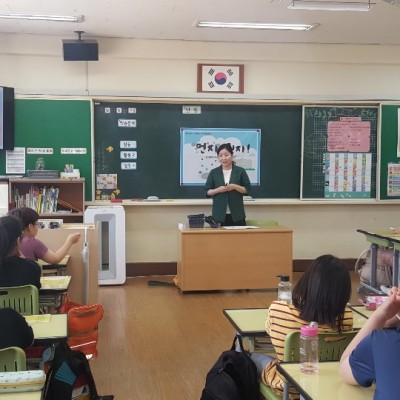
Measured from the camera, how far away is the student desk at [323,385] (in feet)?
Result: 6.07

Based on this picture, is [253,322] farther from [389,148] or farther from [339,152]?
[389,148]

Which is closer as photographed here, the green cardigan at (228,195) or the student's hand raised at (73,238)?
the student's hand raised at (73,238)

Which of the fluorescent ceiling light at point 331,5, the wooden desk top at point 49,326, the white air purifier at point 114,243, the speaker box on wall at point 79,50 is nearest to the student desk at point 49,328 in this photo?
the wooden desk top at point 49,326

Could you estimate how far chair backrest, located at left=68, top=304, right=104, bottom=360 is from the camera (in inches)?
136

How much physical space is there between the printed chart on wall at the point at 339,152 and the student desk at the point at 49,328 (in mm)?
5162

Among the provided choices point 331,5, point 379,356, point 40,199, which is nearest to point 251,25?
point 331,5

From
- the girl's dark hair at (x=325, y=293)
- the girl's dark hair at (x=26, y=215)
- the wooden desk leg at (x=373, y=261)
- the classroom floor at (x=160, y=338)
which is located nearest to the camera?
the girl's dark hair at (x=325, y=293)

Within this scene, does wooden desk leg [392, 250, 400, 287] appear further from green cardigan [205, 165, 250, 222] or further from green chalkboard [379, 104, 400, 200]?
green chalkboard [379, 104, 400, 200]

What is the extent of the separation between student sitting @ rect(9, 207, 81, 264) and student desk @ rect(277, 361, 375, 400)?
2552 millimetres

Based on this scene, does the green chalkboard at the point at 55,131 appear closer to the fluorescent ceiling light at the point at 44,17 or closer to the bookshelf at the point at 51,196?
the bookshelf at the point at 51,196

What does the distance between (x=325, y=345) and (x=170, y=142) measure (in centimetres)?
509

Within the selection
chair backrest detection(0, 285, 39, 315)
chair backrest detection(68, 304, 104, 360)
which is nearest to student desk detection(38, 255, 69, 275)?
chair backrest detection(68, 304, 104, 360)

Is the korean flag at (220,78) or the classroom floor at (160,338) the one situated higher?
the korean flag at (220,78)

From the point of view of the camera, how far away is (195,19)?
6.14 m
